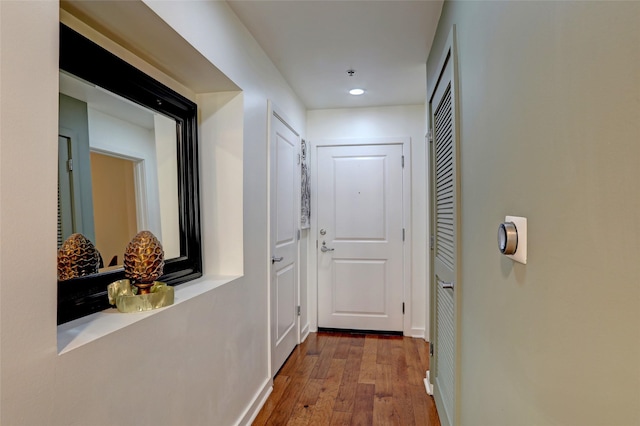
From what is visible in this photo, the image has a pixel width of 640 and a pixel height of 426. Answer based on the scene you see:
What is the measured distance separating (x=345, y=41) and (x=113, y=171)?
60.4 inches

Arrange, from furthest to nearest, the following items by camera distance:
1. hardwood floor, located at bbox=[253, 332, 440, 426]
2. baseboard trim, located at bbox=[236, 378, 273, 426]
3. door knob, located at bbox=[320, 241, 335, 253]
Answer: door knob, located at bbox=[320, 241, 335, 253]
hardwood floor, located at bbox=[253, 332, 440, 426]
baseboard trim, located at bbox=[236, 378, 273, 426]

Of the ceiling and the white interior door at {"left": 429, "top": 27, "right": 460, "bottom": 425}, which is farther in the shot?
the ceiling

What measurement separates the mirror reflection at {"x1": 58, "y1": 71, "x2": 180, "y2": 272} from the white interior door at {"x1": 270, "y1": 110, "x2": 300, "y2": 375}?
0.86 meters

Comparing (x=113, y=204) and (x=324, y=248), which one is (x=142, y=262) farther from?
(x=324, y=248)

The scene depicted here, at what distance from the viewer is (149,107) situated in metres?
1.60

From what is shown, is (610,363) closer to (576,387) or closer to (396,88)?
(576,387)

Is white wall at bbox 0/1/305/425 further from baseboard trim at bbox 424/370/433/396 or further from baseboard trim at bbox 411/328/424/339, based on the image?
baseboard trim at bbox 411/328/424/339

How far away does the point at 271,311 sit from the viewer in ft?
8.09

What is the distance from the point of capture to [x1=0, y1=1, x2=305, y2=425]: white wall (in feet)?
2.54

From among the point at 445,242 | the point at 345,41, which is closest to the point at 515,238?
the point at 445,242

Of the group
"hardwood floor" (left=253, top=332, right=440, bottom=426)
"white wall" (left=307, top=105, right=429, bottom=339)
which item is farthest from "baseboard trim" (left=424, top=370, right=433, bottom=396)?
"white wall" (left=307, top=105, right=429, bottom=339)

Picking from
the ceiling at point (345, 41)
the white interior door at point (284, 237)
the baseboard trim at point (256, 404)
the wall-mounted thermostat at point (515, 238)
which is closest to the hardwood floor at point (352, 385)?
the baseboard trim at point (256, 404)

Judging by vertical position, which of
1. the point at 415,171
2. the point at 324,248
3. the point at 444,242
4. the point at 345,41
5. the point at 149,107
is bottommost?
the point at 324,248

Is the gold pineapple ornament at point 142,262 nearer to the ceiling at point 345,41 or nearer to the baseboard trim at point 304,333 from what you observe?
the ceiling at point 345,41
